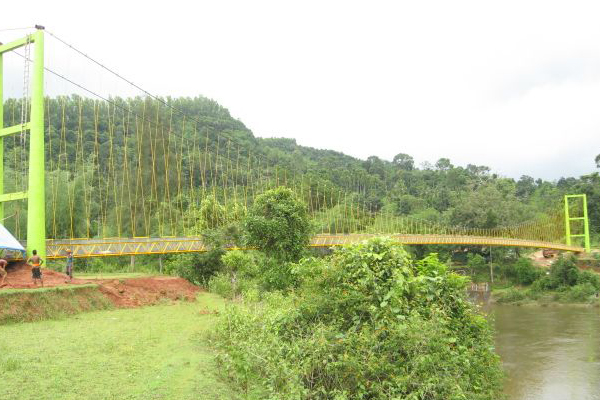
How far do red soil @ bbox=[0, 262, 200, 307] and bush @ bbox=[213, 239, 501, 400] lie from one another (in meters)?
5.85

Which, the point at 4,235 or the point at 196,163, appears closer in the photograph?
the point at 4,235

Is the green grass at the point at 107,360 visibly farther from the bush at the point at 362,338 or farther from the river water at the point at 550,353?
the river water at the point at 550,353

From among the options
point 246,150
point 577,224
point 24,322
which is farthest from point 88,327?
point 577,224

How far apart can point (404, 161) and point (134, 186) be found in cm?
7160

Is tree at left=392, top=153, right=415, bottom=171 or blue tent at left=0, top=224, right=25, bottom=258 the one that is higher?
tree at left=392, top=153, right=415, bottom=171

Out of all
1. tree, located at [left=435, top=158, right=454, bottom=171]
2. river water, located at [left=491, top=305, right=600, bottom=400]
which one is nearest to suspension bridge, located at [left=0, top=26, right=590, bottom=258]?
river water, located at [left=491, top=305, right=600, bottom=400]

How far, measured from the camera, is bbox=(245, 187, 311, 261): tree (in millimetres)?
17578

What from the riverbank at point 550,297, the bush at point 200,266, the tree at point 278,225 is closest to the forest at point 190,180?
the bush at point 200,266

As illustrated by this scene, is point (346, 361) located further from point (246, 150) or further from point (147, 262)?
point (246, 150)

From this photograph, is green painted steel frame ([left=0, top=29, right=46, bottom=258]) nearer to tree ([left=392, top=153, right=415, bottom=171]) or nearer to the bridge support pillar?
the bridge support pillar

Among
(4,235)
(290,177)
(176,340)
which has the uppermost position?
(290,177)

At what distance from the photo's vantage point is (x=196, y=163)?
38.3 meters

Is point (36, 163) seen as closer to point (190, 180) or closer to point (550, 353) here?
point (190, 180)

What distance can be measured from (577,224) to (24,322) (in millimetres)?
54103
